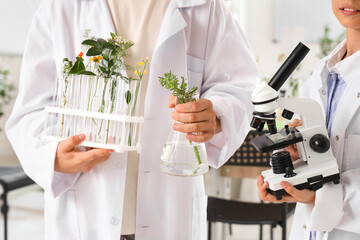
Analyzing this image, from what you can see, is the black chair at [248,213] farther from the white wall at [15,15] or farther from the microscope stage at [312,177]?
the white wall at [15,15]

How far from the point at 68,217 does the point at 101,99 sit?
1.13 feet

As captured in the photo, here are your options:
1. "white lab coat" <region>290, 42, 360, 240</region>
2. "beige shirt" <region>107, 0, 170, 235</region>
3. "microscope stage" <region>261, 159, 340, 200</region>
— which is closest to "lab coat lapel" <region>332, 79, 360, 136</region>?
"white lab coat" <region>290, 42, 360, 240</region>

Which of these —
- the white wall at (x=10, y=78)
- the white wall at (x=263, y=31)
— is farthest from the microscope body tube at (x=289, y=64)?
the white wall at (x=263, y=31)

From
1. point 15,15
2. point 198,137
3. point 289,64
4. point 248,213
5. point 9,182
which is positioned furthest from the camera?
Result: point 15,15

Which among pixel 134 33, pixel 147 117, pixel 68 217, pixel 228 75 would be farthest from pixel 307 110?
pixel 68 217

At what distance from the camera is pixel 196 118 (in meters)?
1.00

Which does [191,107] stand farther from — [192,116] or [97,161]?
[97,161]

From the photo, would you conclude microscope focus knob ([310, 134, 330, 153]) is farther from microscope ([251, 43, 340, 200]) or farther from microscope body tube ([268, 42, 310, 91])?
microscope body tube ([268, 42, 310, 91])

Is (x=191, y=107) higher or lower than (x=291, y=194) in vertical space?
higher

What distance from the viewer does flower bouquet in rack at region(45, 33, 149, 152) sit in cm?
110

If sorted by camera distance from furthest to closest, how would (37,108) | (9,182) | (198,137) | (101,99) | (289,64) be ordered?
1. (9,182)
2. (37,108)
3. (101,99)
4. (198,137)
5. (289,64)

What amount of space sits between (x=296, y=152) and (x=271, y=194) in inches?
5.8

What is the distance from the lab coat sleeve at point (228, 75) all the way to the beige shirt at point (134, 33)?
16cm

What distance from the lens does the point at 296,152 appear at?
113 centimetres
